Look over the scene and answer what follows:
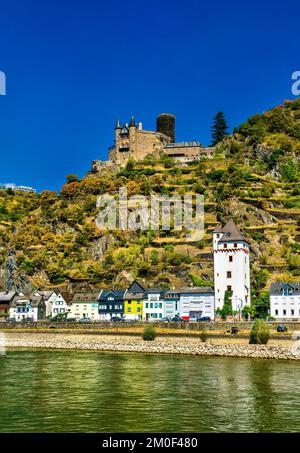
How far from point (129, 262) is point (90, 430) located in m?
52.8

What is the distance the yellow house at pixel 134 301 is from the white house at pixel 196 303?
4843mm

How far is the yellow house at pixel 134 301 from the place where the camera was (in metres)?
63.1

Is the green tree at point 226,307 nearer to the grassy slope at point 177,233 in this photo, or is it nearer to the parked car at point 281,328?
the grassy slope at point 177,233

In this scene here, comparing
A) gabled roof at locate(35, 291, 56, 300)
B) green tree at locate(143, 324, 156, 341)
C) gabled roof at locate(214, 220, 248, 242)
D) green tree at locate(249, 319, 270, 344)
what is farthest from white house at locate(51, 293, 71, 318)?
green tree at locate(249, 319, 270, 344)

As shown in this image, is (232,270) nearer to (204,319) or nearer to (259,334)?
(204,319)

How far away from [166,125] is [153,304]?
61501 millimetres

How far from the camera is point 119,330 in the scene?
5225 centimetres

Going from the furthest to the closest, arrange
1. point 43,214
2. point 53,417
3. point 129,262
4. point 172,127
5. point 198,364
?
point 172,127 < point 43,214 < point 129,262 < point 198,364 < point 53,417

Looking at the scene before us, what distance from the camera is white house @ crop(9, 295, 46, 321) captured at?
67.6 metres

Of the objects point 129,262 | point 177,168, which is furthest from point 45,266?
point 177,168

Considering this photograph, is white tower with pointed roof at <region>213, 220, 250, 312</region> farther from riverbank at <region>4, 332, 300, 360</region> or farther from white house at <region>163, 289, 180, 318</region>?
riverbank at <region>4, 332, 300, 360</region>

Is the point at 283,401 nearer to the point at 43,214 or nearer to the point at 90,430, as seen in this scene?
the point at 90,430

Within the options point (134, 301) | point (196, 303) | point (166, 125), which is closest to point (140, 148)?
point (166, 125)

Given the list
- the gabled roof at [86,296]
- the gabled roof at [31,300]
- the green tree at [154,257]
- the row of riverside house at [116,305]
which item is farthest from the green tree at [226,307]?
the gabled roof at [31,300]
